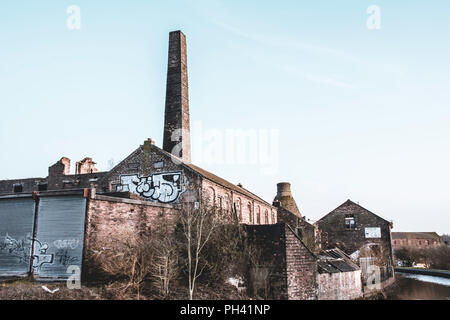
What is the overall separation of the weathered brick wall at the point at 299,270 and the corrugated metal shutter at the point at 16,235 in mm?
9916

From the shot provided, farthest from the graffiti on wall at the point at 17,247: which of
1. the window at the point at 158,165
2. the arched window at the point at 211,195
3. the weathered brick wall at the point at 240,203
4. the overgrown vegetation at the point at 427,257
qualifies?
the overgrown vegetation at the point at 427,257

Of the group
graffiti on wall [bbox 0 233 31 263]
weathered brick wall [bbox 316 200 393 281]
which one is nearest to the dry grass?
graffiti on wall [bbox 0 233 31 263]

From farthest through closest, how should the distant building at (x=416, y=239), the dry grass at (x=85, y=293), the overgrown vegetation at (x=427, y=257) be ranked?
the distant building at (x=416, y=239)
the overgrown vegetation at (x=427, y=257)
the dry grass at (x=85, y=293)

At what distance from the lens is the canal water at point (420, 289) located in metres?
22.7

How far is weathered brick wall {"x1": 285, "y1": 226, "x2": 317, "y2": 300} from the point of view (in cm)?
1457

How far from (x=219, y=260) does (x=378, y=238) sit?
2494 cm

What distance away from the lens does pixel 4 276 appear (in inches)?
521

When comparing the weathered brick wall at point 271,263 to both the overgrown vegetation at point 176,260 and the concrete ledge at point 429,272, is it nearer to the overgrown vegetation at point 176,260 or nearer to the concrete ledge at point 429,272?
the overgrown vegetation at point 176,260

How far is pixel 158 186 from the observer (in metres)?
21.0

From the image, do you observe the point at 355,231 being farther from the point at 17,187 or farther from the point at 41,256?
the point at 17,187

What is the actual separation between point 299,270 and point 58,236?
31.3ft

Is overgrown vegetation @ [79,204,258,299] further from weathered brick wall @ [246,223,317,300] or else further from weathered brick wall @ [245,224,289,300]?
weathered brick wall @ [246,223,317,300]
